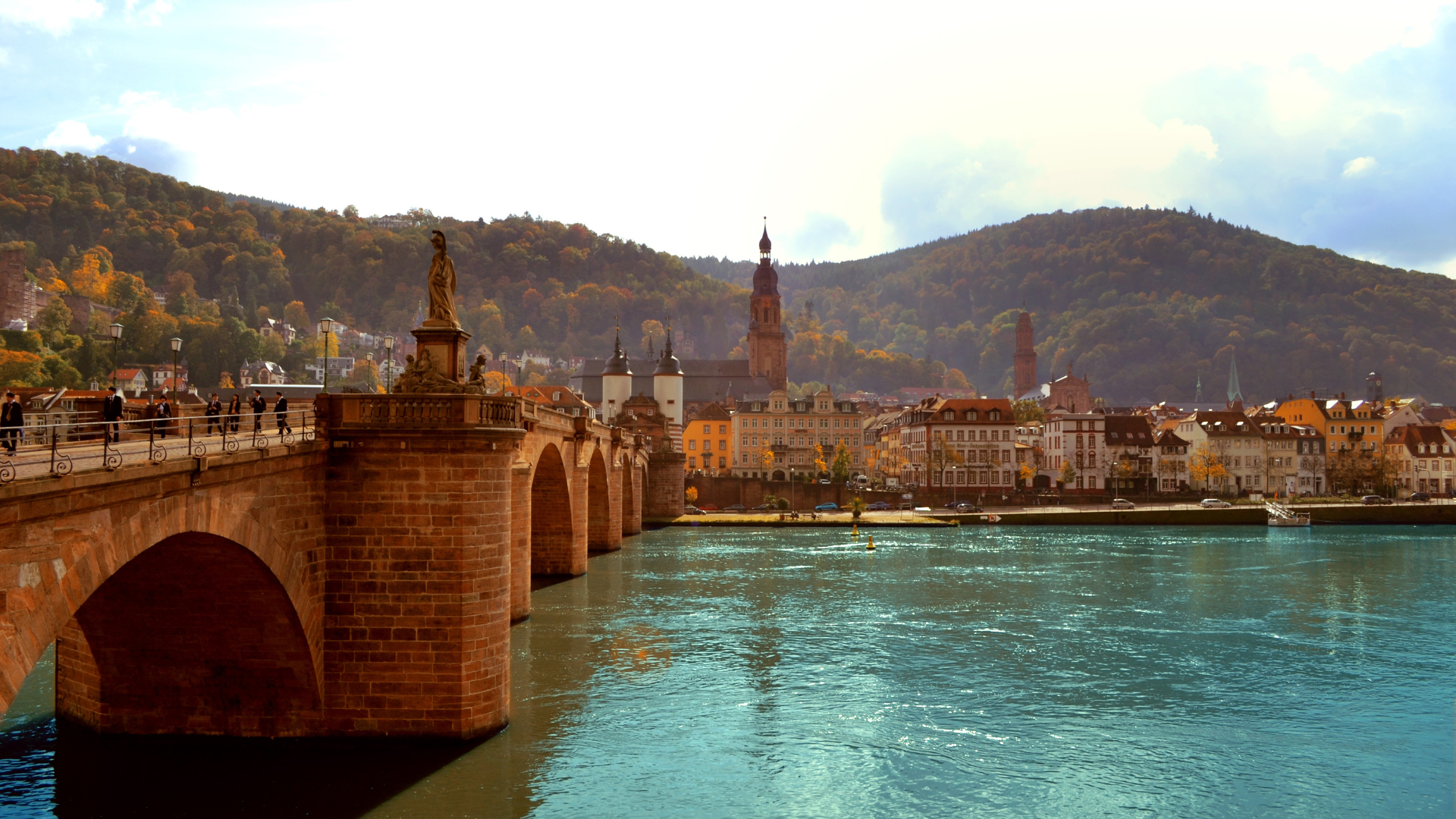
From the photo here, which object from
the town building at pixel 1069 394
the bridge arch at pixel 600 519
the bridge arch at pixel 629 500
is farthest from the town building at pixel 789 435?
the town building at pixel 1069 394

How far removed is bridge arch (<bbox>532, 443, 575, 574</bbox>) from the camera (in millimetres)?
44094

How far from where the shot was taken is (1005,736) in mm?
23062

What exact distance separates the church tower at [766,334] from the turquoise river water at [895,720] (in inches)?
4662

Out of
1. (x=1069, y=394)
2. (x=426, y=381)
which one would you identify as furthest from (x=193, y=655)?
(x=1069, y=394)

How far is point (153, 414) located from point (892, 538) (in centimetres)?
5689

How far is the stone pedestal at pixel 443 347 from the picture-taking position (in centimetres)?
1984

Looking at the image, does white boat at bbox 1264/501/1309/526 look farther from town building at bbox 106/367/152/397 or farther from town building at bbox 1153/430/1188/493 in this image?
town building at bbox 106/367/152/397

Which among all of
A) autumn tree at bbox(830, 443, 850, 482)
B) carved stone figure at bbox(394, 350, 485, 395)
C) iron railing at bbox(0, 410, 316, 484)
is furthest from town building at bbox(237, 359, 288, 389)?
carved stone figure at bbox(394, 350, 485, 395)

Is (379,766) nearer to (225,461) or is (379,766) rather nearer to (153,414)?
(225,461)

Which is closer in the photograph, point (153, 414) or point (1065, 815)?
point (1065, 815)

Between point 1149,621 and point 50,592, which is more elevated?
point 50,592

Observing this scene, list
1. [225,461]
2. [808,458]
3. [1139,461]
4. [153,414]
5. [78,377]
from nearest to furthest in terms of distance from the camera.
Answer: [225,461], [153,414], [78,377], [1139,461], [808,458]

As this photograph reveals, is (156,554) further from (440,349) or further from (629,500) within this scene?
(629,500)

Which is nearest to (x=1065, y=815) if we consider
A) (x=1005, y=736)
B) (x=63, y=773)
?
(x=1005, y=736)
